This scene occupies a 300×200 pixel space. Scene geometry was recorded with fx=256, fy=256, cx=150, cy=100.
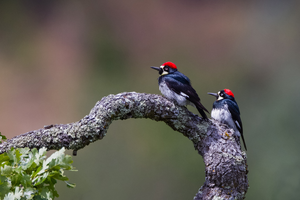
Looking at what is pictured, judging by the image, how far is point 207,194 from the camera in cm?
154

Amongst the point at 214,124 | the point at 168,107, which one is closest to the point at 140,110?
the point at 168,107

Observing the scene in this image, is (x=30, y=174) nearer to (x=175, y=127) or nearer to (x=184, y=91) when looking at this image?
(x=175, y=127)

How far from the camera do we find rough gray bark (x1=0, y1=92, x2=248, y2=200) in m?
1.39

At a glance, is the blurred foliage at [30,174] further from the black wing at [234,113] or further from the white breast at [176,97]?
the black wing at [234,113]

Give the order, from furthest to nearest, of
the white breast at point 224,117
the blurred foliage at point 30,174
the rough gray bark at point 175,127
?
the white breast at point 224,117
the rough gray bark at point 175,127
the blurred foliage at point 30,174

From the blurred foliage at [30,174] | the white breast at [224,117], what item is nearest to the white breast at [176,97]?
the white breast at [224,117]

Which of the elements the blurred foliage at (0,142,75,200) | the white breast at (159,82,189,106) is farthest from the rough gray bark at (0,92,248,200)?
the blurred foliage at (0,142,75,200)

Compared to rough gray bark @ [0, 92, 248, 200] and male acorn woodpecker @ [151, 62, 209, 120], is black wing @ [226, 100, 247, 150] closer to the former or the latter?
rough gray bark @ [0, 92, 248, 200]

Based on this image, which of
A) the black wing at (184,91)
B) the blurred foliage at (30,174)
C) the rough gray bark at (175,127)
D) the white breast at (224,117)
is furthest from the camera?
the white breast at (224,117)

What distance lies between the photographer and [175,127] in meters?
1.59

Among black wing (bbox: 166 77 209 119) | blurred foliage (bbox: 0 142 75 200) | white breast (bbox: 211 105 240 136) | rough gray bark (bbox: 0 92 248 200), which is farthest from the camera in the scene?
white breast (bbox: 211 105 240 136)

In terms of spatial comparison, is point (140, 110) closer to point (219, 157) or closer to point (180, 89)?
point (180, 89)

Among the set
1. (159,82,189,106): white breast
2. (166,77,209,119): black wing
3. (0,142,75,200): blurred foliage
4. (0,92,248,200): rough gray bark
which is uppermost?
(166,77,209,119): black wing

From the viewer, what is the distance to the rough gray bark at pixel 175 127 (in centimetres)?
139
